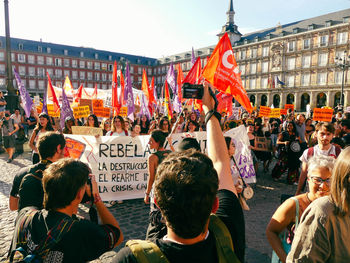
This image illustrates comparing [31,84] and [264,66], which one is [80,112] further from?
[31,84]

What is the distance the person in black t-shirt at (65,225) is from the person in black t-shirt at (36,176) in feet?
1.18

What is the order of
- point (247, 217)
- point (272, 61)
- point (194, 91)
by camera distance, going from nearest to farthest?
point (194, 91) < point (247, 217) < point (272, 61)

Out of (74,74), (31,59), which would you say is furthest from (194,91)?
(74,74)

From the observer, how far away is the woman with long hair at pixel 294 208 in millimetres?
1924

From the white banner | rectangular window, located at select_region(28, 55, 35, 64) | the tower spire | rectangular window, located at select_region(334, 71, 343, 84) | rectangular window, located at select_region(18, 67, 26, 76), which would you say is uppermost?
the tower spire

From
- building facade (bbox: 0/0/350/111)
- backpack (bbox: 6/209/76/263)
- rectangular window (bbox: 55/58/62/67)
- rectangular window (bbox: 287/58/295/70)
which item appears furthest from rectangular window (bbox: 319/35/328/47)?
rectangular window (bbox: 55/58/62/67)

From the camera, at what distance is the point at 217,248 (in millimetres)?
1023

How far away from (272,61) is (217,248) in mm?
56740

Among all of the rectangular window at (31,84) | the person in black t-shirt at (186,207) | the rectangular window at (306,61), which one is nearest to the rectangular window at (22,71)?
the rectangular window at (31,84)

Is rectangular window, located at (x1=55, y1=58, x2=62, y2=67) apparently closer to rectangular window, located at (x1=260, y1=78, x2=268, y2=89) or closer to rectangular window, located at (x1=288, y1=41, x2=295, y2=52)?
rectangular window, located at (x1=260, y1=78, x2=268, y2=89)

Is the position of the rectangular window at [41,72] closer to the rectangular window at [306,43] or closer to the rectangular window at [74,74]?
the rectangular window at [74,74]

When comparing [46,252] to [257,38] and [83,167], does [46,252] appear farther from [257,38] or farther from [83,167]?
[257,38]

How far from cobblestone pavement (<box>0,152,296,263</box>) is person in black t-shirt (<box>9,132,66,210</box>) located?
1.66m

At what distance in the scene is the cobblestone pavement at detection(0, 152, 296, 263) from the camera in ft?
11.5
